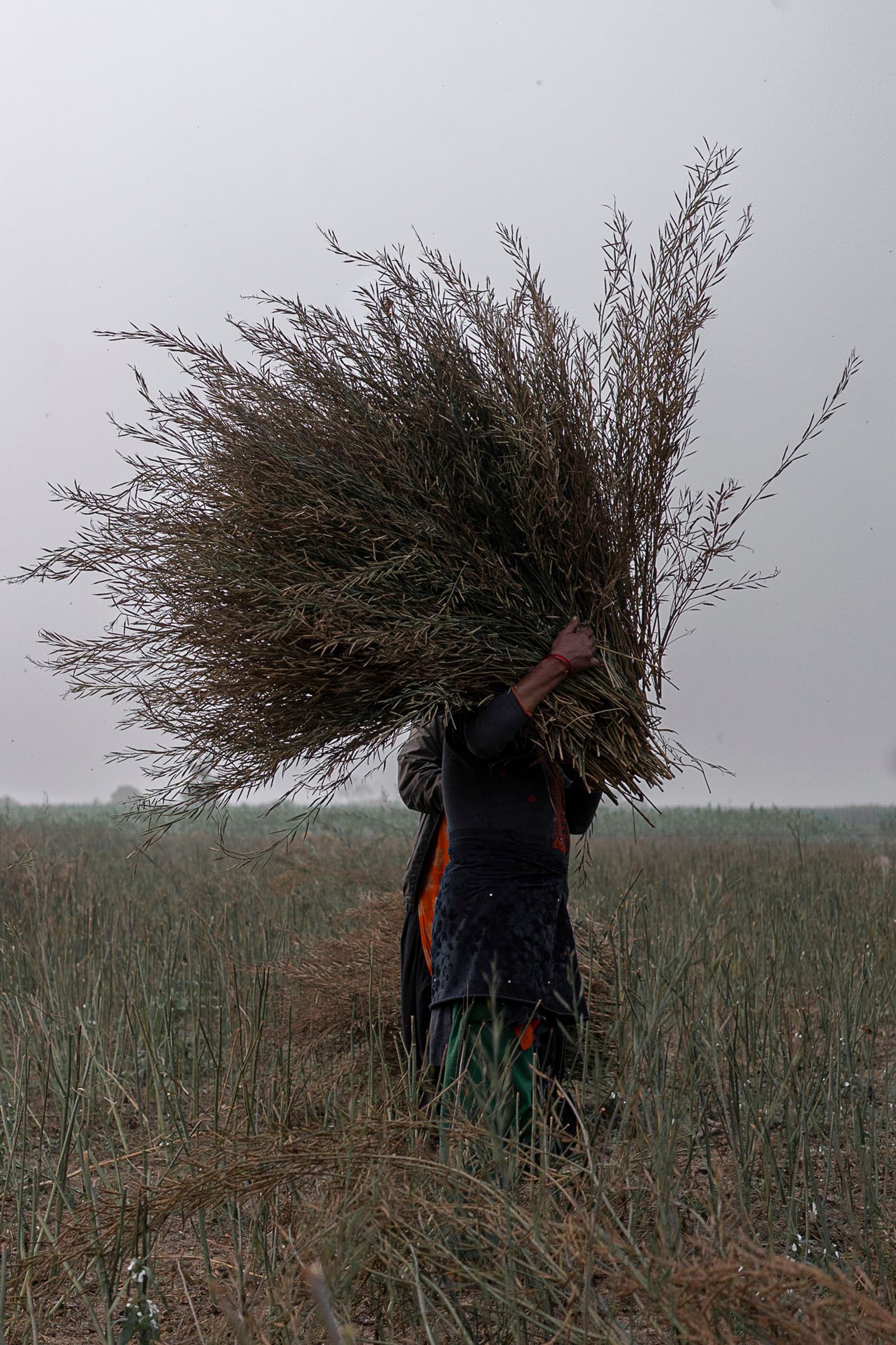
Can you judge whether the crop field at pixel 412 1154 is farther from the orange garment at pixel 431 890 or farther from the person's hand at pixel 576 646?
the person's hand at pixel 576 646

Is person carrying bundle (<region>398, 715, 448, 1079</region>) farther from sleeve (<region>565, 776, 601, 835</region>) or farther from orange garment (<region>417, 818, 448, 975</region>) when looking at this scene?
sleeve (<region>565, 776, 601, 835</region>)

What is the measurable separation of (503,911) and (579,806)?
0.40 metres

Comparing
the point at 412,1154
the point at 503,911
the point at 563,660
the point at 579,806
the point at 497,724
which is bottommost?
the point at 412,1154

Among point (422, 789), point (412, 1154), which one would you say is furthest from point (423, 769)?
point (412, 1154)

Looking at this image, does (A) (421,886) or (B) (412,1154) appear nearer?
(B) (412,1154)

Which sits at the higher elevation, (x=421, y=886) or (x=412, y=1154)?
(x=421, y=886)

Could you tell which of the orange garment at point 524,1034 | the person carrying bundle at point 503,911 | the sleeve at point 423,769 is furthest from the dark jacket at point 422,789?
the orange garment at point 524,1034

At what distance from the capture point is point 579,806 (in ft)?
9.46

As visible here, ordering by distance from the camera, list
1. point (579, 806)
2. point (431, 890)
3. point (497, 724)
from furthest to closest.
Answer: point (431, 890), point (579, 806), point (497, 724)

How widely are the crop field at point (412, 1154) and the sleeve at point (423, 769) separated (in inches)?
22.9

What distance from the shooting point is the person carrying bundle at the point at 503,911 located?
2590 mm

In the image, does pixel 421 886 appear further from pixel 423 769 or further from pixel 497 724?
Answer: pixel 497 724

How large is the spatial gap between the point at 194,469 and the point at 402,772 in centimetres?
105

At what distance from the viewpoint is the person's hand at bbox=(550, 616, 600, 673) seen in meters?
2.50
